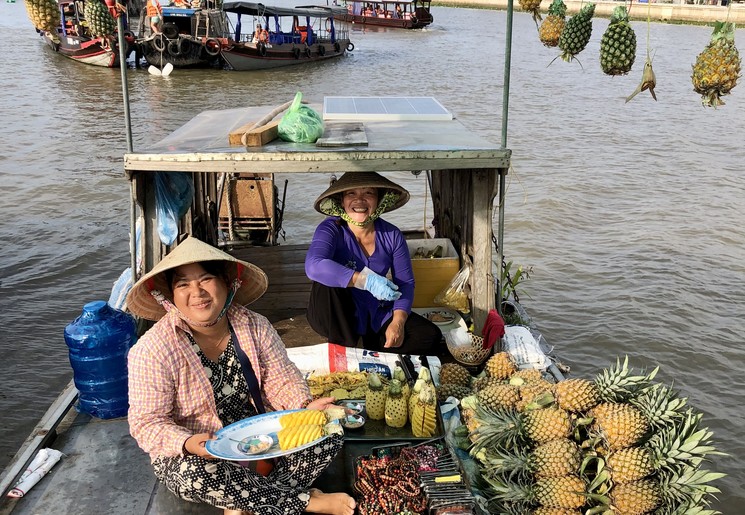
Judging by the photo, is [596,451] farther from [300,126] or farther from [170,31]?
[170,31]

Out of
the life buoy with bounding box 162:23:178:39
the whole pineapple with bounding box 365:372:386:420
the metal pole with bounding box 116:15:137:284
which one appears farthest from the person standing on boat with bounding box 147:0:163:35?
the whole pineapple with bounding box 365:372:386:420

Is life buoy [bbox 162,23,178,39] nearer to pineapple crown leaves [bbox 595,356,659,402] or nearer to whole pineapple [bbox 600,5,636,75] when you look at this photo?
whole pineapple [bbox 600,5,636,75]

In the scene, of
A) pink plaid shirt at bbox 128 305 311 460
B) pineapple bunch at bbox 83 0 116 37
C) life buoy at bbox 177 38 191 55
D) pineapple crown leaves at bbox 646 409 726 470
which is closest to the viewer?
pink plaid shirt at bbox 128 305 311 460

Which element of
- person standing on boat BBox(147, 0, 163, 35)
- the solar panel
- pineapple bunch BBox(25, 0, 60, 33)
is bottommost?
the solar panel

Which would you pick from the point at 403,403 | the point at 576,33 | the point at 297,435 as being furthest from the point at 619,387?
the point at 576,33

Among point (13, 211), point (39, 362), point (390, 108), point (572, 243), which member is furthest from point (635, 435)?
point (13, 211)

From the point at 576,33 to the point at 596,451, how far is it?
2278 mm

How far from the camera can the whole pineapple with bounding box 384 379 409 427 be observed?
331 centimetres

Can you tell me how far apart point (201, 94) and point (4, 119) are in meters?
5.63

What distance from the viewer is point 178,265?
2488 mm

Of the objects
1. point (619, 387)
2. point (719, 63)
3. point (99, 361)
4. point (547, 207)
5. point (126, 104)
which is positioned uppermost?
point (719, 63)

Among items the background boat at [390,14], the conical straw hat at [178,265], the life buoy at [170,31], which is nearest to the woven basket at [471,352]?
the conical straw hat at [178,265]

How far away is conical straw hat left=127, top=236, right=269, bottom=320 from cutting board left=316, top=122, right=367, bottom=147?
1.23 metres

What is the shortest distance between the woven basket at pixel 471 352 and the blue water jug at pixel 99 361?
1.90 metres
